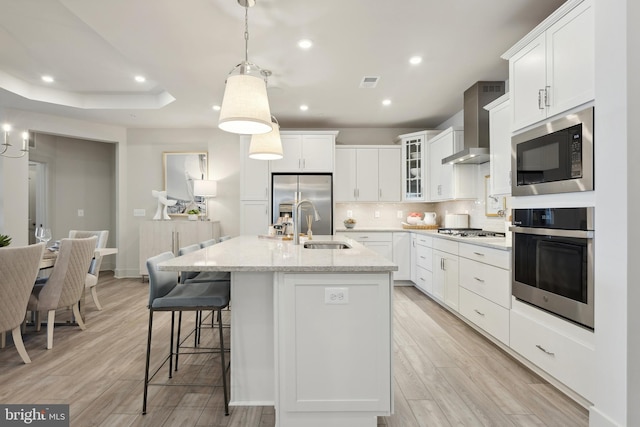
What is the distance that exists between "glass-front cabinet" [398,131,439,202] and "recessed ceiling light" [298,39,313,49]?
109 inches

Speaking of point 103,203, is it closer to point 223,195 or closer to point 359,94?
point 223,195

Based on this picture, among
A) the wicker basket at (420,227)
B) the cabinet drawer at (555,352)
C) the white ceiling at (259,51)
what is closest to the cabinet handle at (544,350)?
the cabinet drawer at (555,352)

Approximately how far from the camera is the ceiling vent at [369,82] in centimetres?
365

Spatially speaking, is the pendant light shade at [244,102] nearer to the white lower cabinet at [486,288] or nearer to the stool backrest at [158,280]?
the stool backrest at [158,280]

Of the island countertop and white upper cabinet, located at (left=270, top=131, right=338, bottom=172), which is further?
white upper cabinet, located at (left=270, top=131, right=338, bottom=172)

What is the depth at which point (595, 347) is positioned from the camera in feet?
5.78

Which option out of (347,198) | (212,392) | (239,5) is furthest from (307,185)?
(212,392)

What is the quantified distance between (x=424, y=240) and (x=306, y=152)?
219 cm

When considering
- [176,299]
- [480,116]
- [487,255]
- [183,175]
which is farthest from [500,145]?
[183,175]

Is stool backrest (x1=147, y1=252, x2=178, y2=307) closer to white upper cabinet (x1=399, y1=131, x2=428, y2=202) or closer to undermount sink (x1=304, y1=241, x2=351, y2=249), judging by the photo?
undermount sink (x1=304, y1=241, x2=351, y2=249)

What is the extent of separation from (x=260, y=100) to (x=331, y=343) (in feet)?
4.47

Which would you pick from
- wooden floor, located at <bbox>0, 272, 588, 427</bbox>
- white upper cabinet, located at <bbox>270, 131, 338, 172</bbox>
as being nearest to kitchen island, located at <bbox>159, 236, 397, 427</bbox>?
wooden floor, located at <bbox>0, 272, 588, 427</bbox>

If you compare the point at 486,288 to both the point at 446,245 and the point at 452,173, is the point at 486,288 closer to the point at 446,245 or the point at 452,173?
the point at 446,245

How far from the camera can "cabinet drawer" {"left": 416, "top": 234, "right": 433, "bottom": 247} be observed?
4.34 metres
